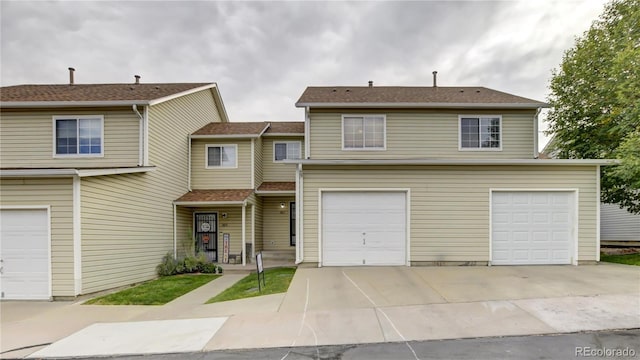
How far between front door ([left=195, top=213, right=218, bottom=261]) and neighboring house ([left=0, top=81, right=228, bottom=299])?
0.80 meters

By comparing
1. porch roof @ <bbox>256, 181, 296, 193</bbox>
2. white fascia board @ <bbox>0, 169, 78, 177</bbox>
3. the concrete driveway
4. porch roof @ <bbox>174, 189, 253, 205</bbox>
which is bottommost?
the concrete driveway

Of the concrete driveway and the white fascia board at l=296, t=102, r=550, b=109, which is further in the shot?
the white fascia board at l=296, t=102, r=550, b=109

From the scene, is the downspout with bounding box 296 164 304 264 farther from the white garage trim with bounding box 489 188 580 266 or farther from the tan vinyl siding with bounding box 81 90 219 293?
the white garage trim with bounding box 489 188 580 266

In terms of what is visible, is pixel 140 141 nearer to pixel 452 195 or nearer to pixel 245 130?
pixel 245 130

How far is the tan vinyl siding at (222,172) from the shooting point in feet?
49.4

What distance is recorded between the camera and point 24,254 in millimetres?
8234

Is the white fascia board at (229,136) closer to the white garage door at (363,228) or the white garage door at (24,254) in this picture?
the white garage door at (363,228)

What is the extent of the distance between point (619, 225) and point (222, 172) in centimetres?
2323

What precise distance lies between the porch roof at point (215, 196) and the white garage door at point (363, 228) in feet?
15.7

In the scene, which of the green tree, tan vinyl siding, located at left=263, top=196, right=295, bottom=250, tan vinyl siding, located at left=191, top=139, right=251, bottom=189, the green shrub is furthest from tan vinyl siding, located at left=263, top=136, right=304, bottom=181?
the green tree

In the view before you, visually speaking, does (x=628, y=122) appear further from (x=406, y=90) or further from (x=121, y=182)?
(x=121, y=182)

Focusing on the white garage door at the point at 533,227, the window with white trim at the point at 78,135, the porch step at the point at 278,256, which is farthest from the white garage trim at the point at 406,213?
the window with white trim at the point at 78,135

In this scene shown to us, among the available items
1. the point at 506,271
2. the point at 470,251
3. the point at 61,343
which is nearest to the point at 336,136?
the point at 470,251

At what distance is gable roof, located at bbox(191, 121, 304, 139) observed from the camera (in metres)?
14.9
